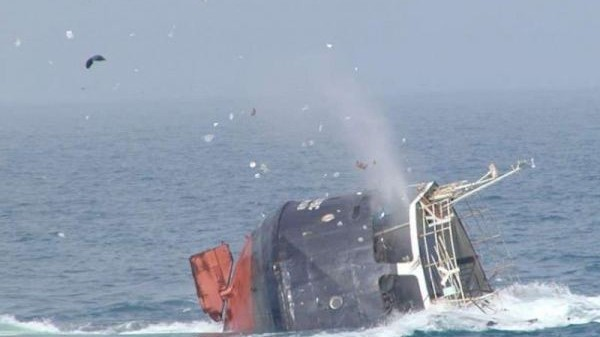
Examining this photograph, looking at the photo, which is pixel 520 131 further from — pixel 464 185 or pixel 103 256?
pixel 464 185

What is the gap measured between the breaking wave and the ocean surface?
68mm

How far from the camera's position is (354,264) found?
44438 mm

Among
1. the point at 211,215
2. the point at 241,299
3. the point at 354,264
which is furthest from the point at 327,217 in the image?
the point at 211,215

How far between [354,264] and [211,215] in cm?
3853

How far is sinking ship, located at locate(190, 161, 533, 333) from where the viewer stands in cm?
4428

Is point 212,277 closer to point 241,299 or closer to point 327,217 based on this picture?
point 241,299

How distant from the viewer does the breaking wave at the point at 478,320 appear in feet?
146

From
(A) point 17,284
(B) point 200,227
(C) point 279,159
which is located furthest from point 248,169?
(A) point 17,284

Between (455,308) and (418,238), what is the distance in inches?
108

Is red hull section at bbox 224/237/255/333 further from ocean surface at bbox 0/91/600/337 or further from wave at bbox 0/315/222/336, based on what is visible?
ocean surface at bbox 0/91/600/337

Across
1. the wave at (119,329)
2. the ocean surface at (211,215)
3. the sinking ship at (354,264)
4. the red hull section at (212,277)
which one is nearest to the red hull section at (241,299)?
the sinking ship at (354,264)

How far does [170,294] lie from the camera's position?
5725 centimetres

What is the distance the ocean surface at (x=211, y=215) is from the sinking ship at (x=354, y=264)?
2.56 ft

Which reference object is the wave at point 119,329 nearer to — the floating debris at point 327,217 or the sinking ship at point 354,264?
the sinking ship at point 354,264
